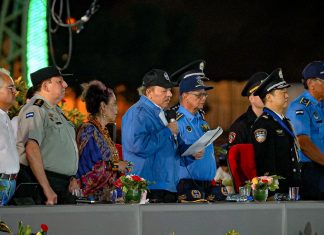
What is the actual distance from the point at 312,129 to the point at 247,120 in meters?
0.53

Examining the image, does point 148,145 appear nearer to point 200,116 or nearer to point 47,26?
point 200,116

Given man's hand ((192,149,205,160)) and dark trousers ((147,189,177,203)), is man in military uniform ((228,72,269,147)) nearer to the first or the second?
man's hand ((192,149,205,160))

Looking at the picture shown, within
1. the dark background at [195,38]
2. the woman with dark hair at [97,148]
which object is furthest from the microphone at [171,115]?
the dark background at [195,38]

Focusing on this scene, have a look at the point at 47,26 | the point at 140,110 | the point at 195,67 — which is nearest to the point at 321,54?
the point at 47,26

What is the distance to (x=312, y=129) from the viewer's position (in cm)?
747

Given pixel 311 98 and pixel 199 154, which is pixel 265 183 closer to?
pixel 199 154

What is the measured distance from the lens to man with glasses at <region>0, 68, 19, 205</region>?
5156 millimetres

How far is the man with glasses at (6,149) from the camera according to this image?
5156 mm

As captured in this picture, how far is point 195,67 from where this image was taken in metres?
7.91

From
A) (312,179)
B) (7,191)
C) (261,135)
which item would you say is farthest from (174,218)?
(312,179)

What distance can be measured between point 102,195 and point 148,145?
23.6 inches

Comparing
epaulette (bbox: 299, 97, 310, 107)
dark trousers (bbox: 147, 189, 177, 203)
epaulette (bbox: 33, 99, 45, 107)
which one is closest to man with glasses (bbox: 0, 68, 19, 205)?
epaulette (bbox: 33, 99, 45, 107)

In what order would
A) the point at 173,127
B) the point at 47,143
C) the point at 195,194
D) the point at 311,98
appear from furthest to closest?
the point at 311,98 → the point at 195,194 → the point at 173,127 → the point at 47,143

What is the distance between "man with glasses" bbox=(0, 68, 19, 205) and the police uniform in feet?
8.96
